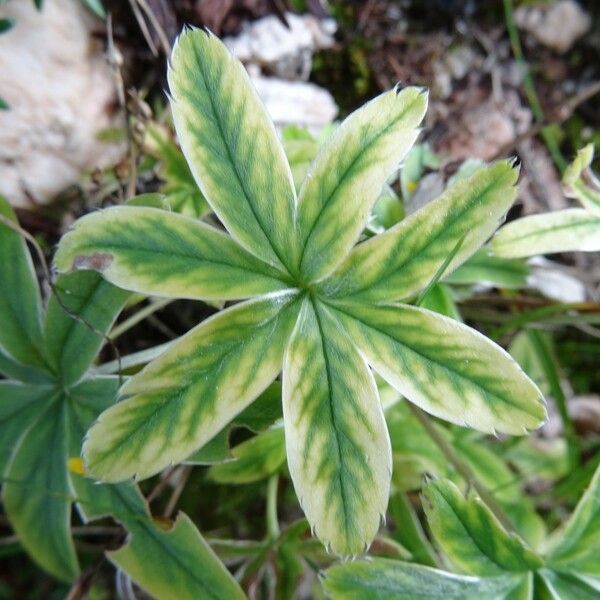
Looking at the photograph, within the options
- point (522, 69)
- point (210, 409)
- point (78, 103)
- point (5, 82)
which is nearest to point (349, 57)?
point (522, 69)

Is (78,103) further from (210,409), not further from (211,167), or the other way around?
(210,409)

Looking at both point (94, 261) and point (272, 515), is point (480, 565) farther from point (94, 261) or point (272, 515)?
point (94, 261)

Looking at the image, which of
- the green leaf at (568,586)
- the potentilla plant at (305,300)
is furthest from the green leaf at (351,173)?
the green leaf at (568,586)

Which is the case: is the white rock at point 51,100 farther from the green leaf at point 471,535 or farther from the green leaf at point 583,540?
the green leaf at point 583,540

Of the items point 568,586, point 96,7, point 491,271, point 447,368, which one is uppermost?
point 96,7

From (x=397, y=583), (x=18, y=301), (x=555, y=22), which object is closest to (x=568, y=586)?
(x=397, y=583)

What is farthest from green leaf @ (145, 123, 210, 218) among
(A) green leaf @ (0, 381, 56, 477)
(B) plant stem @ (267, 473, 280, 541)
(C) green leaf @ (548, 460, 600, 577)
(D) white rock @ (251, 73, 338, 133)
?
(C) green leaf @ (548, 460, 600, 577)
